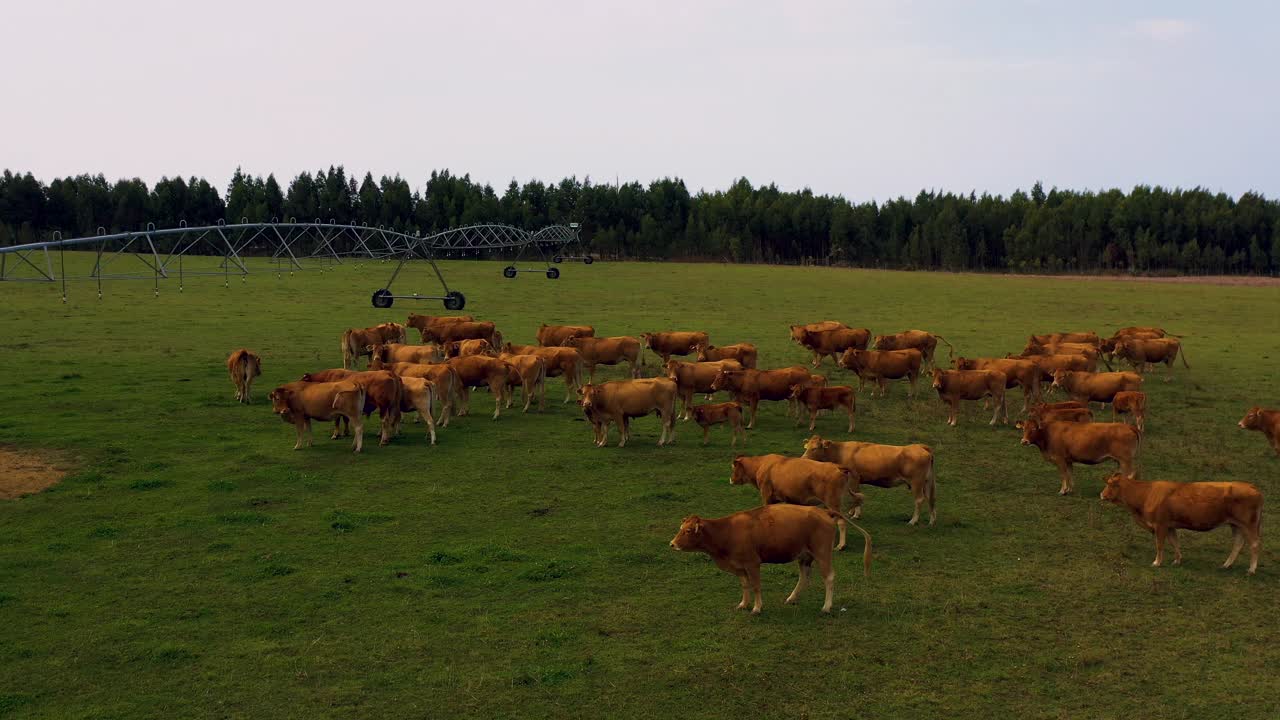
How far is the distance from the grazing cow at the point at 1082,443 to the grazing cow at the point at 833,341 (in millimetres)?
13274

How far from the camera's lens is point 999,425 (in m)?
21.6

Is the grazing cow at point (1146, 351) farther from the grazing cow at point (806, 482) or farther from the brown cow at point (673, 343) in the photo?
the grazing cow at point (806, 482)

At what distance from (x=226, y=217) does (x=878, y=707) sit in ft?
462

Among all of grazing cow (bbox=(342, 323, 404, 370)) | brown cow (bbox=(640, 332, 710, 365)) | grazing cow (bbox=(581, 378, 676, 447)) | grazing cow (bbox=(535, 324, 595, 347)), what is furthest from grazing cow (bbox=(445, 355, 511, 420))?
brown cow (bbox=(640, 332, 710, 365))

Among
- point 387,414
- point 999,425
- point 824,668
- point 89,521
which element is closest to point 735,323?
point 999,425

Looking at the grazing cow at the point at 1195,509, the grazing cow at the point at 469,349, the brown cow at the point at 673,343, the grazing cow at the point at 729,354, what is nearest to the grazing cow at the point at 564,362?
the grazing cow at the point at 469,349

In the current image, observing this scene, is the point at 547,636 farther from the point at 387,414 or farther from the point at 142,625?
the point at 387,414

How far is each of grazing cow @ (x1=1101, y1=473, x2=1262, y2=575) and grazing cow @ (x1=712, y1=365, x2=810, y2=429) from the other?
9.10m

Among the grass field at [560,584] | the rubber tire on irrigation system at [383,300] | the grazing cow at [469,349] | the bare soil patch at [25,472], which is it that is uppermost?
the grazing cow at [469,349]

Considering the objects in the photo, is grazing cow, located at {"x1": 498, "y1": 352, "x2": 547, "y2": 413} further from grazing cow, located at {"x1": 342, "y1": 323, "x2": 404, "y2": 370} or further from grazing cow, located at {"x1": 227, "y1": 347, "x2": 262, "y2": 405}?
grazing cow, located at {"x1": 342, "y1": 323, "x2": 404, "y2": 370}

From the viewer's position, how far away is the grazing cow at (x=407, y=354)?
24.5 m

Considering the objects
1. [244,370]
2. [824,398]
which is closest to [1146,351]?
[824,398]

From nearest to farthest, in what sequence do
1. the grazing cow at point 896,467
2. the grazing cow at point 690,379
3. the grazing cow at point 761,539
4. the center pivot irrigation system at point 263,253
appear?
the grazing cow at point 761,539 < the grazing cow at point 896,467 < the grazing cow at point 690,379 < the center pivot irrigation system at point 263,253

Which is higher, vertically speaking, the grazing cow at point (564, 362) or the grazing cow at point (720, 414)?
the grazing cow at point (564, 362)
